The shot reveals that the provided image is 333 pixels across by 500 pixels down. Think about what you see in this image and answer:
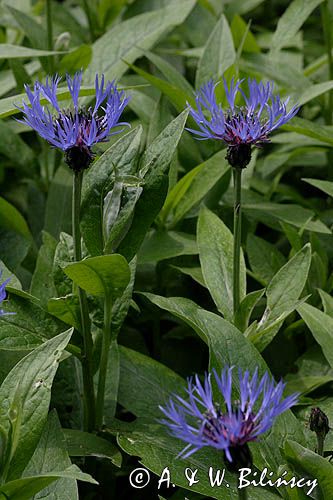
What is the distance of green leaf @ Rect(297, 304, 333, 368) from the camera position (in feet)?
4.54

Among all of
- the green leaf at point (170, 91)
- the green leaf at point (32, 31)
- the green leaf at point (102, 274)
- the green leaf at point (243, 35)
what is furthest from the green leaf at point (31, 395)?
the green leaf at point (243, 35)

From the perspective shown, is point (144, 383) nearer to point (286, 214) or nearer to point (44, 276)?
point (44, 276)

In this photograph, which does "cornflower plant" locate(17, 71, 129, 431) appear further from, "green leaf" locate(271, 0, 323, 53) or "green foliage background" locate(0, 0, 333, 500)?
"green leaf" locate(271, 0, 323, 53)

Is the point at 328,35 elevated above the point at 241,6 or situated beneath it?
situated beneath

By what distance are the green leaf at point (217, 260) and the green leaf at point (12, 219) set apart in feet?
1.28

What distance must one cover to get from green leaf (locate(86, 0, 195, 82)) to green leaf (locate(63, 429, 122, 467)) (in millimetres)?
934

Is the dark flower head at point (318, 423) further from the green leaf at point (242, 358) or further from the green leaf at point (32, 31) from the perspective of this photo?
the green leaf at point (32, 31)

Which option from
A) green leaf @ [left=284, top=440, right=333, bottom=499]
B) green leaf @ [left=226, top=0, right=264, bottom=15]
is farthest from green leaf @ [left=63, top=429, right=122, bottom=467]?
green leaf @ [left=226, top=0, right=264, bottom=15]

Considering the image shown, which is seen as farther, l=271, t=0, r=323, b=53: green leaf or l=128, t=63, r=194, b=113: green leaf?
l=271, t=0, r=323, b=53: green leaf

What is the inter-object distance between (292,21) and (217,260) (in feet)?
2.81

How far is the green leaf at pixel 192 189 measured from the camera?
5.69ft

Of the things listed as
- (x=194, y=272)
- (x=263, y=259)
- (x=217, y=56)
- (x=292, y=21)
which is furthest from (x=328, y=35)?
(x=194, y=272)

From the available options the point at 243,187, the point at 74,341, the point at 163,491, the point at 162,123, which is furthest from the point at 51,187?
the point at 163,491

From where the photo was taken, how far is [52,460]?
122cm
